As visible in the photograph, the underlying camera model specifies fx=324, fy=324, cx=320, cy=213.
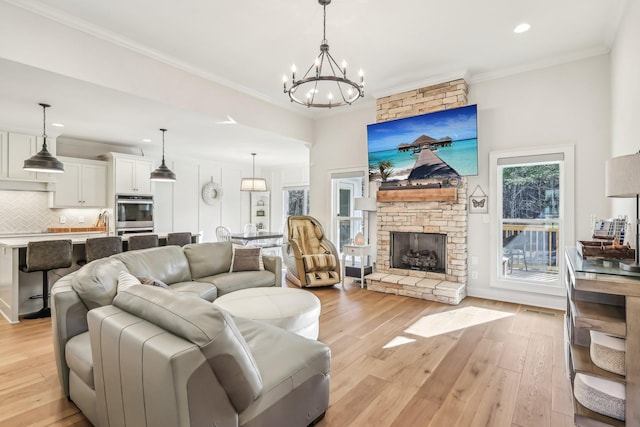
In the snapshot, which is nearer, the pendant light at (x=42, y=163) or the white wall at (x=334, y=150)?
the pendant light at (x=42, y=163)

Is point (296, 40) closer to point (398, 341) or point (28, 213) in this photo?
point (398, 341)

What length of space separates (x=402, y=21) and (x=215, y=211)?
6.91 meters

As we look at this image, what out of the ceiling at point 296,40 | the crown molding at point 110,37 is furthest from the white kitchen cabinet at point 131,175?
the crown molding at point 110,37

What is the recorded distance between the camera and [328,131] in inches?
242

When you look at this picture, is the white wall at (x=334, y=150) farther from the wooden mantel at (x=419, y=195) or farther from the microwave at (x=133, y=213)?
the microwave at (x=133, y=213)

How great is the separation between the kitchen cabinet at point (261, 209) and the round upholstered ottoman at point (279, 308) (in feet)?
21.3

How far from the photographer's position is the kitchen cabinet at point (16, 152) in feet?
17.5

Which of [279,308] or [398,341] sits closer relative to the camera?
[279,308]

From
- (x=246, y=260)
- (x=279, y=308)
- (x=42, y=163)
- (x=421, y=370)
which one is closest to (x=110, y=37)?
(x=42, y=163)

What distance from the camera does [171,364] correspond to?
1.19 meters

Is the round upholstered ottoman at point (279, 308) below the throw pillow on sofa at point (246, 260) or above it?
below

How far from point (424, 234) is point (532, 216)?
143 cm

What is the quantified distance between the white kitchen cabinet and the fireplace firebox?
5277mm

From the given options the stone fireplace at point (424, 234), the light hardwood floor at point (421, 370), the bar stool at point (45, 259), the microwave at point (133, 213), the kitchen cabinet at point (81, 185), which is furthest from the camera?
the microwave at point (133, 213)
